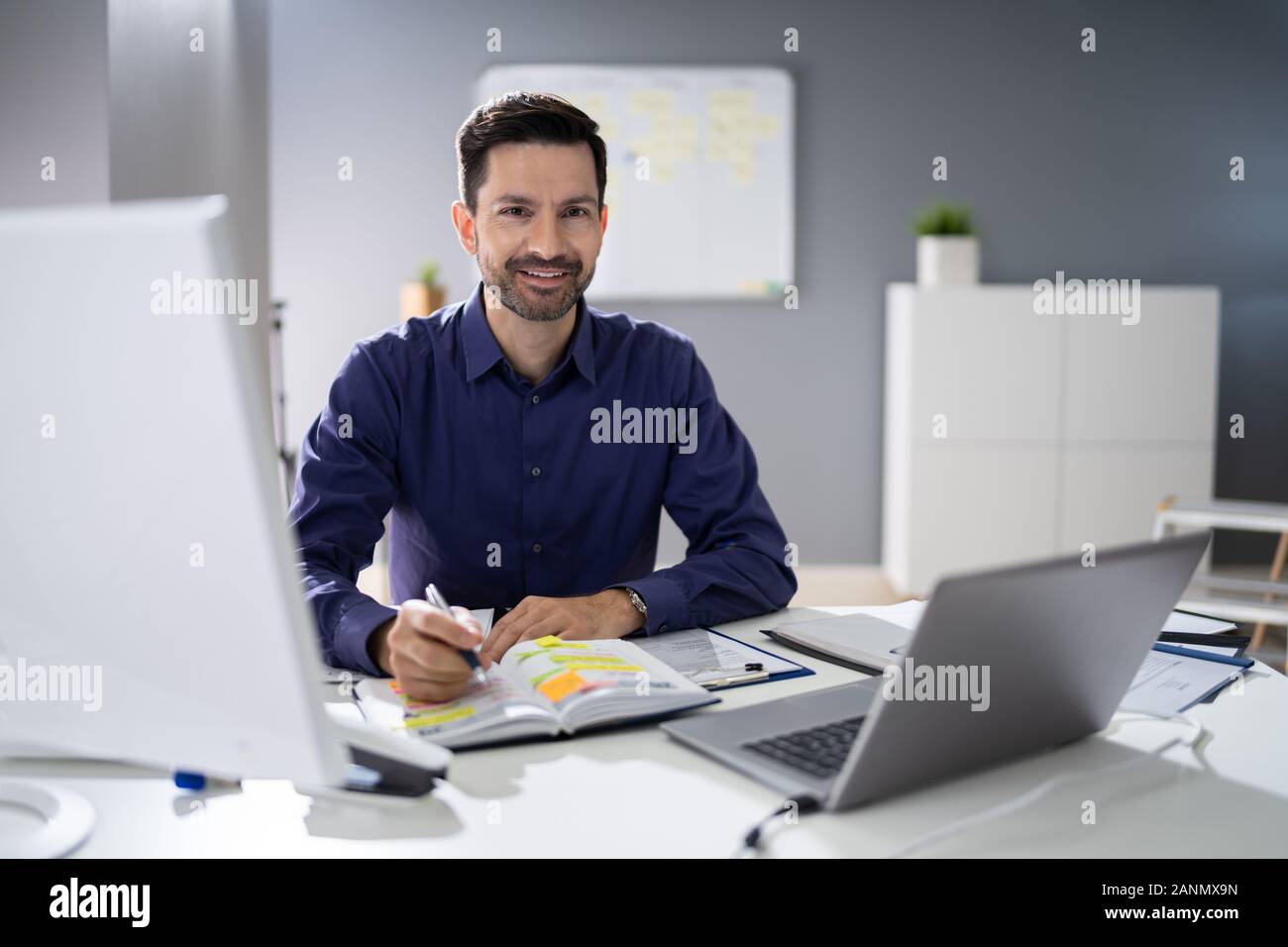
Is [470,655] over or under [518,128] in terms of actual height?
under

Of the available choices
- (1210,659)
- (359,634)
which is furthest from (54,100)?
(1210,659)

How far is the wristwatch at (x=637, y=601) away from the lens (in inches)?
59.1

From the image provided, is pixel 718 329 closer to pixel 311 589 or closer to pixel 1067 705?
pixel 311 589

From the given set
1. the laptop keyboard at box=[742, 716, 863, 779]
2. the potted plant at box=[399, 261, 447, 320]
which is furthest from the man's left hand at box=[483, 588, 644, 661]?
the potted plant at box=[399, 261, 447, 320]

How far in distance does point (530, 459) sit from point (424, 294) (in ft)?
8.84

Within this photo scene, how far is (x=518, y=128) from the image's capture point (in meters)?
1.79

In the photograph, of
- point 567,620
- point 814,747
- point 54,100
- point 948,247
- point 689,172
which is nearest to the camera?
point 814,747

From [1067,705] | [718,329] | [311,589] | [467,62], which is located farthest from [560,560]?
[467,62]

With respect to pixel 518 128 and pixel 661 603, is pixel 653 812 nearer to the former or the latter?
pixel 661 603

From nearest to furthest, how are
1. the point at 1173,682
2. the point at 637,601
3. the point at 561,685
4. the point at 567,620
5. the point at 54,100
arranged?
the point at 561,685 < the point at 1173,682 < the point at 567,620 < the point at 637,601 < the point at 54,100

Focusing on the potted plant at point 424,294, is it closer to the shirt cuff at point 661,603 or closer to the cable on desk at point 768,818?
the shirt cuff at point 661,603

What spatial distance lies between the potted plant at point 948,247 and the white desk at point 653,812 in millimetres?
3455

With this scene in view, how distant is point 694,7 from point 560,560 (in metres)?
3.35

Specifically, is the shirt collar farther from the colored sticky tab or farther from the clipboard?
the clipboard
